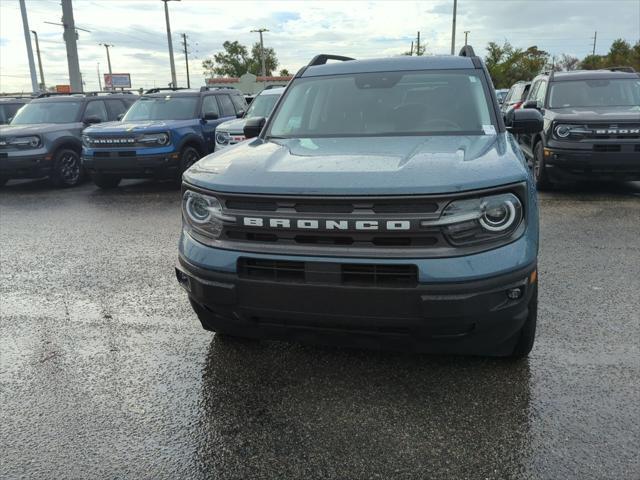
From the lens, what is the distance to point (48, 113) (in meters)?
11.7

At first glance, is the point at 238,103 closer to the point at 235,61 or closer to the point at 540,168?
the point at 540,168

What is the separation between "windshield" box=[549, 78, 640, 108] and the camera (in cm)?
878

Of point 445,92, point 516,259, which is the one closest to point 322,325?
point 516,259

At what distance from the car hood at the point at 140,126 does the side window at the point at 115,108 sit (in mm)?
2354

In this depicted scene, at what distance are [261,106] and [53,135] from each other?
4.11 meters

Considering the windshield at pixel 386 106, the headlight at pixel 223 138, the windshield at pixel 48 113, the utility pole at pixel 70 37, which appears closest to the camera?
the windshield at pixel 386 106

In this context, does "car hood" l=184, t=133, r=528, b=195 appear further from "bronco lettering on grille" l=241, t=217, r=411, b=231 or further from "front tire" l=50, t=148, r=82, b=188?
"front tire" l=50, t=148, r=82, b=188

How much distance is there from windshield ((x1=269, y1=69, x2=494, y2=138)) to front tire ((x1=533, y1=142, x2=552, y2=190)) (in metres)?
5.05

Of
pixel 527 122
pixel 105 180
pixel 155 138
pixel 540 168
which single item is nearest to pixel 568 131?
pixel 540 168

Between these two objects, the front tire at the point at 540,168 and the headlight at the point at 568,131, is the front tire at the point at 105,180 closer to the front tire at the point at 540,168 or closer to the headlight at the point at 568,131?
the front tire at the point at 540,168

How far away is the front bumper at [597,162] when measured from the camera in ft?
25.7

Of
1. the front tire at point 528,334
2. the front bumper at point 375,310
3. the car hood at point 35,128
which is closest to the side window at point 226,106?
the car hood at point 35,128

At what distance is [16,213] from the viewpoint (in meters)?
8.69

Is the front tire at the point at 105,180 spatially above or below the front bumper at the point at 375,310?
below
